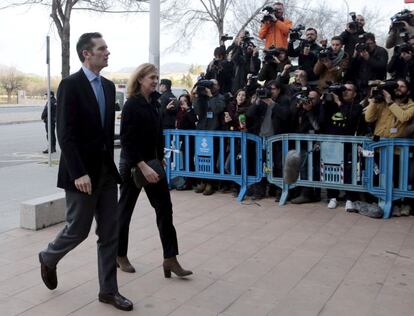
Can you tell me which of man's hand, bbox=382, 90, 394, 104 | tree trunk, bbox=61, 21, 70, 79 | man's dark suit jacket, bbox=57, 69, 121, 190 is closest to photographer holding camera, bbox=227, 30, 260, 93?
man's hand, bbox=382, 90, 394, 104

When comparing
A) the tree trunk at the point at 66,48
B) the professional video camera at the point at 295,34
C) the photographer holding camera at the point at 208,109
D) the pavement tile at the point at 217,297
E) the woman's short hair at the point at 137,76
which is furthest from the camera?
the tree trunk at the point at 66,48

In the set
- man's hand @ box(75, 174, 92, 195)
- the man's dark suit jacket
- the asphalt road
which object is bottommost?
the asphalt road

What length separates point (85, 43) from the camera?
4051 millimetres

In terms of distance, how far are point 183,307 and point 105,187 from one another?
3.68 ft

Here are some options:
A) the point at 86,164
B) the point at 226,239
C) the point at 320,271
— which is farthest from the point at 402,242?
the point at 86,164

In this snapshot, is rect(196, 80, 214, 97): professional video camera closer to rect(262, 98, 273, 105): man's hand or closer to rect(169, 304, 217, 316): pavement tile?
rect(262, 98, 273, 105): man's hand

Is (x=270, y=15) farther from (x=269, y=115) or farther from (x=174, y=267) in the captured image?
(x=174, y=267)

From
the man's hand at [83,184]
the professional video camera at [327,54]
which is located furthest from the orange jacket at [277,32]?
the man's hand at [83,184]

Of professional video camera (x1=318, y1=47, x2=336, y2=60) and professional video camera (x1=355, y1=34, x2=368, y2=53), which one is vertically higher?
professional video camera (x1=355, y1=34, x2=368, y2=53)

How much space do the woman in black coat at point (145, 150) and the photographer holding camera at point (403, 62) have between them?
4.73 m

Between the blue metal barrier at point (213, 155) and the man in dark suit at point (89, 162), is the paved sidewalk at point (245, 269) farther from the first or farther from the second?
the blue metal barrier at point (213, 155)

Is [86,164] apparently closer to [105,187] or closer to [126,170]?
[105,187]

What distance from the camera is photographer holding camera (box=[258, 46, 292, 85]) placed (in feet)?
30.6

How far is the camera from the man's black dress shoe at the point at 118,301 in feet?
13.3
